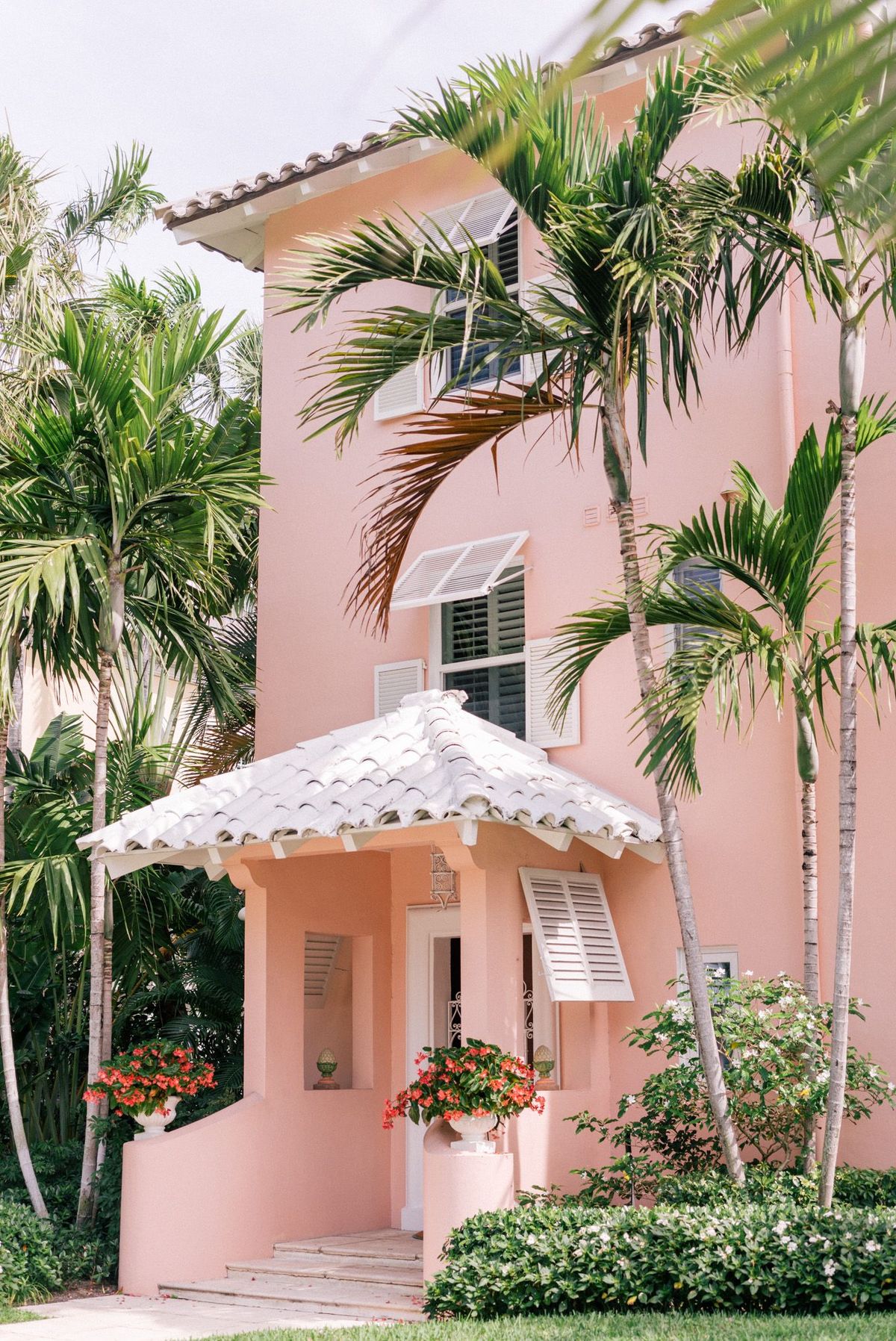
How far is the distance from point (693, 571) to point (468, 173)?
10796 millimetres

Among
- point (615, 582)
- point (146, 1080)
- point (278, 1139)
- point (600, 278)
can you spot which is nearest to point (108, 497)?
point (615, 582)

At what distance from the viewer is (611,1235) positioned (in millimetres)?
8359

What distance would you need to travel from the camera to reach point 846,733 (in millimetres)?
8469

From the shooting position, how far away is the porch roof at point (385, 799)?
393 inches

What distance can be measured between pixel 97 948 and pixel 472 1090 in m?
3.82

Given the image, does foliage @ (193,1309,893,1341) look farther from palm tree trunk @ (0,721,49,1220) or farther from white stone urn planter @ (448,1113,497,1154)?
palm tree trunk @ (0,721,49,1220)

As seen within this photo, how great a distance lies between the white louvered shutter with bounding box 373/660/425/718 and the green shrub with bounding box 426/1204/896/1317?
5464mm

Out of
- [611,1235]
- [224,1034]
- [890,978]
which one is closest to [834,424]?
[890,978]

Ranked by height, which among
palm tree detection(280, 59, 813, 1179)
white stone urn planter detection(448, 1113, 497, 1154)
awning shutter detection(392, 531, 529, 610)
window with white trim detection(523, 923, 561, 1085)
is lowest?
white stone urn planter detection(448, 1113, 497, 1154)

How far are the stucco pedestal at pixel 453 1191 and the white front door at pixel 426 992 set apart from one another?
277 centimetres

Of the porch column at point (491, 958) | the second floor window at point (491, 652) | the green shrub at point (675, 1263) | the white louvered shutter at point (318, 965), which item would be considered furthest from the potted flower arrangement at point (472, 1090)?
the second floor window at point (491, 652)

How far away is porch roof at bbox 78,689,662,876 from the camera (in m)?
9.98

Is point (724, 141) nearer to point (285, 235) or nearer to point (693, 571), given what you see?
point (693, 571)

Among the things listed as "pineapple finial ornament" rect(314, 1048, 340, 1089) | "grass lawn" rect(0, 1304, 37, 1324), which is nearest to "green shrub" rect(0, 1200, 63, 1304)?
"grass lawn" rect(0, 1304, 37, 1324)
